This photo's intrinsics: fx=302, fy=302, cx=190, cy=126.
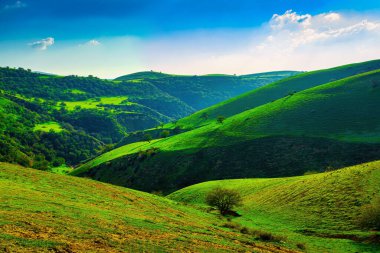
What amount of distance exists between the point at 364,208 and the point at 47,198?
40.3 metres

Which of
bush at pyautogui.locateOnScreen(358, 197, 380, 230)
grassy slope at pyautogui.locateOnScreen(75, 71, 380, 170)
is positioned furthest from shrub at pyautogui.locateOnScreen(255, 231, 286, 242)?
grassy slope at pyautogui.locateOnScreen(75, 71, 380, 170)

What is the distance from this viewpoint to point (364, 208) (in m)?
40.5

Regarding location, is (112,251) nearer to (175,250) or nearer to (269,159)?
(175,250)

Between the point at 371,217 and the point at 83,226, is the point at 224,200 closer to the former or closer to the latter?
the point at 371,217

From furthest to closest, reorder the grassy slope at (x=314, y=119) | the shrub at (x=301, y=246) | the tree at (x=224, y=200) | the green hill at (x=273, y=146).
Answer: the grassy slope at (x=314, y=119), the green hill at (x=273, y=146), the tree at (x=224, y=200), the shrub at (x=301, y=246)

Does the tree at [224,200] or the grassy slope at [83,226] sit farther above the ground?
the grassy slope at [83,226]

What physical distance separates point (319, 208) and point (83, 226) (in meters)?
36.7

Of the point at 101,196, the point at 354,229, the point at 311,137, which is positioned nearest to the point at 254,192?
the point at 354,229

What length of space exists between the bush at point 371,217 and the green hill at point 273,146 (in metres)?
57.2

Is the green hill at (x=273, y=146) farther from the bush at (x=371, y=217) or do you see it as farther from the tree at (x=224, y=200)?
the bush at (x=371, y=217)

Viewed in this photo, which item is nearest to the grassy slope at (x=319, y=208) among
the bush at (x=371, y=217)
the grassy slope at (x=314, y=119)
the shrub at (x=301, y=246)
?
the shrub at (x=301, y=246)

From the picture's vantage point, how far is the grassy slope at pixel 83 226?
2222cm

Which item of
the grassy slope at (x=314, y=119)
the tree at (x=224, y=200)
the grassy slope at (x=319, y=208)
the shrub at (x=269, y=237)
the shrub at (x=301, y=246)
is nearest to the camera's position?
the shrub at (x=301, y=246)

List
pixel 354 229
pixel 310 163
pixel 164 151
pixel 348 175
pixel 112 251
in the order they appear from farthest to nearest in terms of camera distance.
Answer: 1. pixel 164 151
2. pixel 310 163
3. pixel 348 175
4. pixel 354 229
5. pixel 112 251
